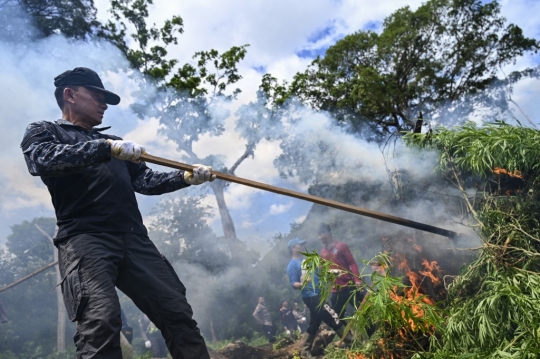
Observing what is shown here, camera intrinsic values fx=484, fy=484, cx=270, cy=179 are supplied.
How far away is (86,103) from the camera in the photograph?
10.2 feet

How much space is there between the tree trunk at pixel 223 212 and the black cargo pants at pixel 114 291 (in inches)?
249

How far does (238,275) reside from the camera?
9.27 meters

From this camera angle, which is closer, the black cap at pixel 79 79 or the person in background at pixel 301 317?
the black cap at pixel 79 79

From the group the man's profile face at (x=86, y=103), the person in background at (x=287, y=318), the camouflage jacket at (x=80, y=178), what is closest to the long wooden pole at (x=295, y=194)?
the camouflage jacket at (x=80, y=178)

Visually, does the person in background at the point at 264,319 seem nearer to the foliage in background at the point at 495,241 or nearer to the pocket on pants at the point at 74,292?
the foliage in background at the point at 495,241

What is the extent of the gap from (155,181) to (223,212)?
6180mm

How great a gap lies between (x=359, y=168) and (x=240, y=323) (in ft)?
12.6

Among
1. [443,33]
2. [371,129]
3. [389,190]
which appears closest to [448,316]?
[389,190]

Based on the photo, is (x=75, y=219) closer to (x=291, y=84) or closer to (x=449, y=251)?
(x=449, y=251)

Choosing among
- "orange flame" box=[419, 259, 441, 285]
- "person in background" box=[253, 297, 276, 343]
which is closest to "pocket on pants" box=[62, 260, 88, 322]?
"orange flame" box=[419, 259, 441, 285]

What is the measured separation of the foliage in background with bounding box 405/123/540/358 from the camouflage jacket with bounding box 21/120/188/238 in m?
2.14

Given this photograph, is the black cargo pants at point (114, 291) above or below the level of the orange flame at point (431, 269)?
above

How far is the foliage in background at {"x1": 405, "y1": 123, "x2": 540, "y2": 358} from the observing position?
302 centimetres

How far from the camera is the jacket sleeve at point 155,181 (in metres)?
3.22
